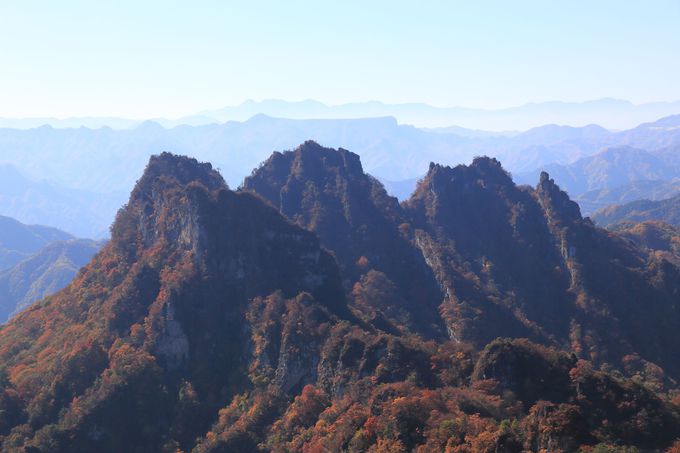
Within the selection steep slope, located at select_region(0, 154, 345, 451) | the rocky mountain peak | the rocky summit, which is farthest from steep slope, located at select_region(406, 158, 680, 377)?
steep slope, located at select_region(0, 154, 345, 451)

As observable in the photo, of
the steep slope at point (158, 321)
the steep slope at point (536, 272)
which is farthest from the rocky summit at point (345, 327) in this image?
the steep slope at point (536, 272)

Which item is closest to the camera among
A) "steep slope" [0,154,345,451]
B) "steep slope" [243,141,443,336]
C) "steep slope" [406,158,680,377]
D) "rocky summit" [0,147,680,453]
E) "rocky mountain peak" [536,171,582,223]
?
"rocky summit" [0,147,680,453]

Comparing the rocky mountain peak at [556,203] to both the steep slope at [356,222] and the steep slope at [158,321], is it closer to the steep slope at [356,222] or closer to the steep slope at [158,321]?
the steep slope at [356,222]

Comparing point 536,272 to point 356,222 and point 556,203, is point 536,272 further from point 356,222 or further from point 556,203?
point 356,222

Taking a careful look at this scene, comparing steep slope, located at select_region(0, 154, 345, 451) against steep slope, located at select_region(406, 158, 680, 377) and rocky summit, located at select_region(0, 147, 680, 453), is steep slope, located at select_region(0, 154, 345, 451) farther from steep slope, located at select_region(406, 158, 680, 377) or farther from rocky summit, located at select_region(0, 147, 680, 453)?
steep slope, located at select_region(406, 158, 680, 377)

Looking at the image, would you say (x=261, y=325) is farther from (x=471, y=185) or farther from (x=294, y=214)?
(x=471, y=185)
